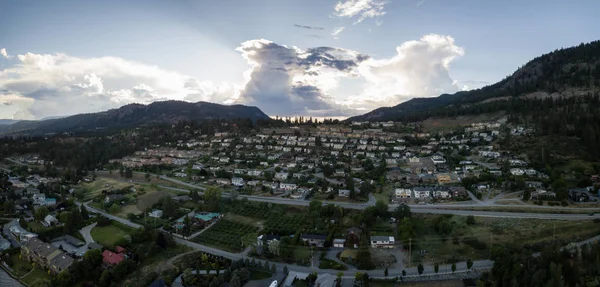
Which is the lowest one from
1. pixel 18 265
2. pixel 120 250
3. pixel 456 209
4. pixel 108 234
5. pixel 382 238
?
pixel 18 265

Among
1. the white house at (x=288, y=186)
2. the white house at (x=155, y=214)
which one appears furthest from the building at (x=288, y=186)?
the white house at (x=155, y=214)

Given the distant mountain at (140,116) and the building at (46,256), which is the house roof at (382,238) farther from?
the distant mountain at (140,116)

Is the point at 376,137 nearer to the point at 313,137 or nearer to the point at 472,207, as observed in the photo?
the point at 313,137

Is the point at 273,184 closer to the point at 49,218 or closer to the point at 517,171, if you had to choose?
the point at 49,218

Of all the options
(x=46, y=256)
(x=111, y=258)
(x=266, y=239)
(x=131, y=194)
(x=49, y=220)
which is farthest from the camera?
(x=131, y=194)

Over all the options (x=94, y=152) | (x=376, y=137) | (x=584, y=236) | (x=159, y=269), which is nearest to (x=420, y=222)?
Answer: (x=584, y=236)

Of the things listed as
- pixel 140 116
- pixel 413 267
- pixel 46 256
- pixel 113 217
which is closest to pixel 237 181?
pixel 113 217

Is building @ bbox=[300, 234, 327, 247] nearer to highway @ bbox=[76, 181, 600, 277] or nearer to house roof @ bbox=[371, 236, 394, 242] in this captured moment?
highway @ bbox=[76, 181, 600, 277]

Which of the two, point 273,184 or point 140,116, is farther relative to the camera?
point 140,116
